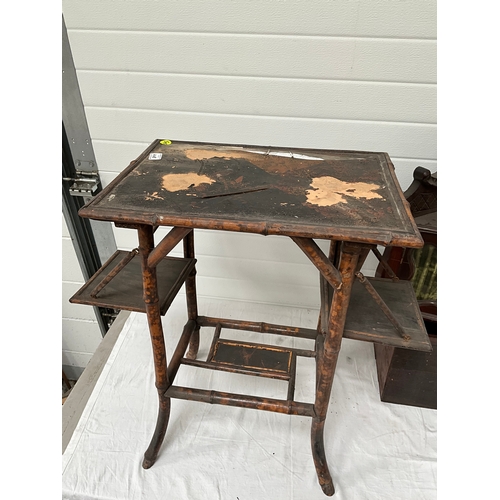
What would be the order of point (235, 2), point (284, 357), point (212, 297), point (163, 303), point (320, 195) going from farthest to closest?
point (212, 297), point (284, 357), point (235, 2), point (163, 303), point (320, 195)

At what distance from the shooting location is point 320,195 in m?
1.08

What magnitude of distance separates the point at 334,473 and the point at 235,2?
192 centimetres

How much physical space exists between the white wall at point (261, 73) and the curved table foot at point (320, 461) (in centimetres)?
118

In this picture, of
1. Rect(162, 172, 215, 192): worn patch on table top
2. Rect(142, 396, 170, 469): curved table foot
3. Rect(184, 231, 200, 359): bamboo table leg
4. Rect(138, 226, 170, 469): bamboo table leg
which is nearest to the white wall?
Rect(184, 231, 200, 359): bamboo table leg

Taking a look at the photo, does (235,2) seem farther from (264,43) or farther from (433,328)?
(433,328)

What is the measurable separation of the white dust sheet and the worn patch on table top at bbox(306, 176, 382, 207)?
3.53 feet

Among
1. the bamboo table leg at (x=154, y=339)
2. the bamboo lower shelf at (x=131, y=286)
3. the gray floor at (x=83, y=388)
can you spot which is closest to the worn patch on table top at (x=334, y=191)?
the bamboo table leg at (x=154, y=339)

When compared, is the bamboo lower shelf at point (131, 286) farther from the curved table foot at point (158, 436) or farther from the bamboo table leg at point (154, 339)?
the curved table foot at point (158, 436)

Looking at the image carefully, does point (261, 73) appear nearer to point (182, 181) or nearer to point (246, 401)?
point (182, 181)

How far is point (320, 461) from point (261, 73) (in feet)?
5.25

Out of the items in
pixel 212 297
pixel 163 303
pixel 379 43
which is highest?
pixel 379 43

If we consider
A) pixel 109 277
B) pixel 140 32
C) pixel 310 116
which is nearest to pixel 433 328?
pixel 310 116

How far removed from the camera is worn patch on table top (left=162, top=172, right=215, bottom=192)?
112cm

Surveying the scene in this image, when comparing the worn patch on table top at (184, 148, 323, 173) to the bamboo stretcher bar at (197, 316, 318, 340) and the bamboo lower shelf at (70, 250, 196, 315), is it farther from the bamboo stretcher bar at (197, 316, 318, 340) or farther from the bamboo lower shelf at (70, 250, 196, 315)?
the bamboo stretcher bar at (197, 316, 318, 340)
